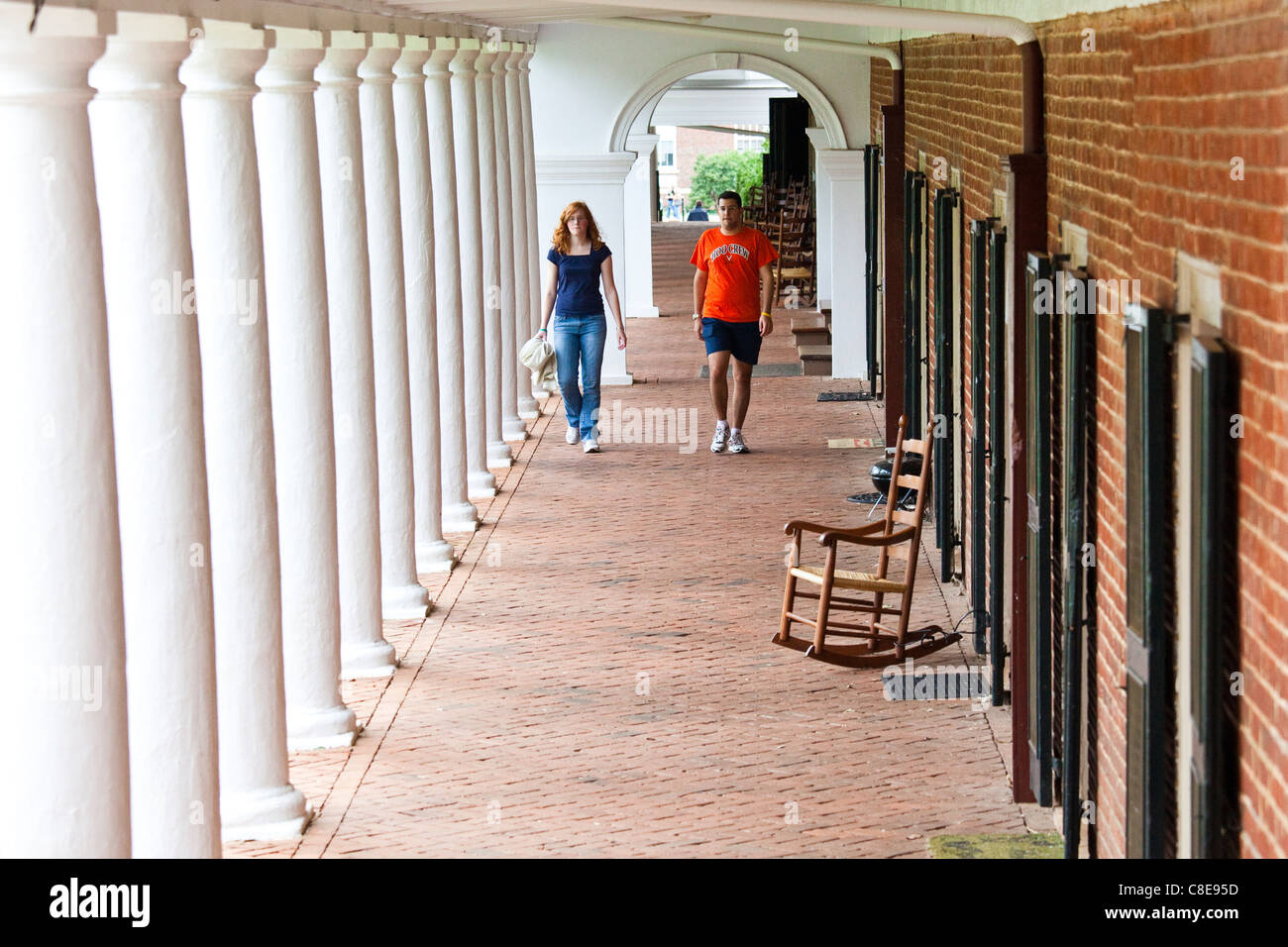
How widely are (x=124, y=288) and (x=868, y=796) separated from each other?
345 cm

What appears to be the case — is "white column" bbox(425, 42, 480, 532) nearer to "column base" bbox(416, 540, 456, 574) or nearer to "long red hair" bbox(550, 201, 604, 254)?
"column base" bbox(416, 540, 456, 574)

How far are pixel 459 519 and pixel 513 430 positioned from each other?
3.72m

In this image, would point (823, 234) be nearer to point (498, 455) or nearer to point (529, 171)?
point (529, 171)

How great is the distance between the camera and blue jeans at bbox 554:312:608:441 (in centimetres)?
1555

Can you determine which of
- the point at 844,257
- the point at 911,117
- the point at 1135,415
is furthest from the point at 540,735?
the point at 844,257

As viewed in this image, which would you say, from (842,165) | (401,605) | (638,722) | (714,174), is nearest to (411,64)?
(401,605)

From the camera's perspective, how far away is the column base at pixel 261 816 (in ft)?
23.8

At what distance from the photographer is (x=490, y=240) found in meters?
15.5

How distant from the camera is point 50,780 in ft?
17.2

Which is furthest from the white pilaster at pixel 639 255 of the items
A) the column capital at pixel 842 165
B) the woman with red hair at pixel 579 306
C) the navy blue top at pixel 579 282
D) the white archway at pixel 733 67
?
the navy blue top at pixel 579 282

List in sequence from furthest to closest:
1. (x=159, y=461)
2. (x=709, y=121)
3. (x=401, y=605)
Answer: (x=709, y=121), (x=401, y=605), (x=159, y=461)

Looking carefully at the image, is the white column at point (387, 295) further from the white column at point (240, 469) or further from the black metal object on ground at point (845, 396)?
the black metal object on ground at point (845, 396)

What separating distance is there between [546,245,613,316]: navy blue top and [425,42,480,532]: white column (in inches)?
91.8

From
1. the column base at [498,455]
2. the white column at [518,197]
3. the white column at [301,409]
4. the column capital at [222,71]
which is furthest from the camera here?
the white column at [518,197]
